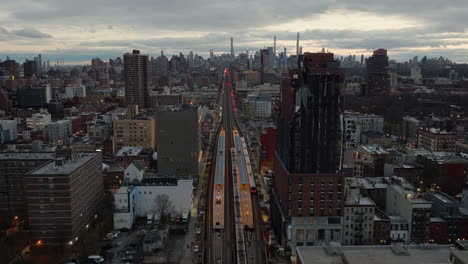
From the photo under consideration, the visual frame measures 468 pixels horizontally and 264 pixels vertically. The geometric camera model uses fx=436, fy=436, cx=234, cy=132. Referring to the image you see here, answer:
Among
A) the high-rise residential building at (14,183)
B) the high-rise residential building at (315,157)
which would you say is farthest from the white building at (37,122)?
the high-rise residential building at (315,157)

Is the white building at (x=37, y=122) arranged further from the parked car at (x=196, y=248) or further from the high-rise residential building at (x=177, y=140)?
the parked car at (x=196, y=248)

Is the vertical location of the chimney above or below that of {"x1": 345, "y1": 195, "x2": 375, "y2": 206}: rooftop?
above

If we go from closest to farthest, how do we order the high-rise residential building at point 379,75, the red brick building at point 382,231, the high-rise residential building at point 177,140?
the red brick building at point 382,231 < the high-rise residential building at point 177,140 < the high-rise residential building at point 379,75

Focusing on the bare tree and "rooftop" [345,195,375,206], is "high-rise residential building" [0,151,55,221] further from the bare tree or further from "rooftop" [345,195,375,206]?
"rooftop" [345,195,375,206]

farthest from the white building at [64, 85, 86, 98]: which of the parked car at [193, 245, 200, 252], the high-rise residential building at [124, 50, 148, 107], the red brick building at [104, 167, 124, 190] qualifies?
the parked car at [193, 245, 200, 252]

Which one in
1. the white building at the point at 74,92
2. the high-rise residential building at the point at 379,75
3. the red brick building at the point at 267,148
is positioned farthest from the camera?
the white building at the point at 74,92

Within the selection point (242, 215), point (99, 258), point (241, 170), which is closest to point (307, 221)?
point (242, 215)

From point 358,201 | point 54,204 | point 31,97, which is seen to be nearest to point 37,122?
point 31,97
